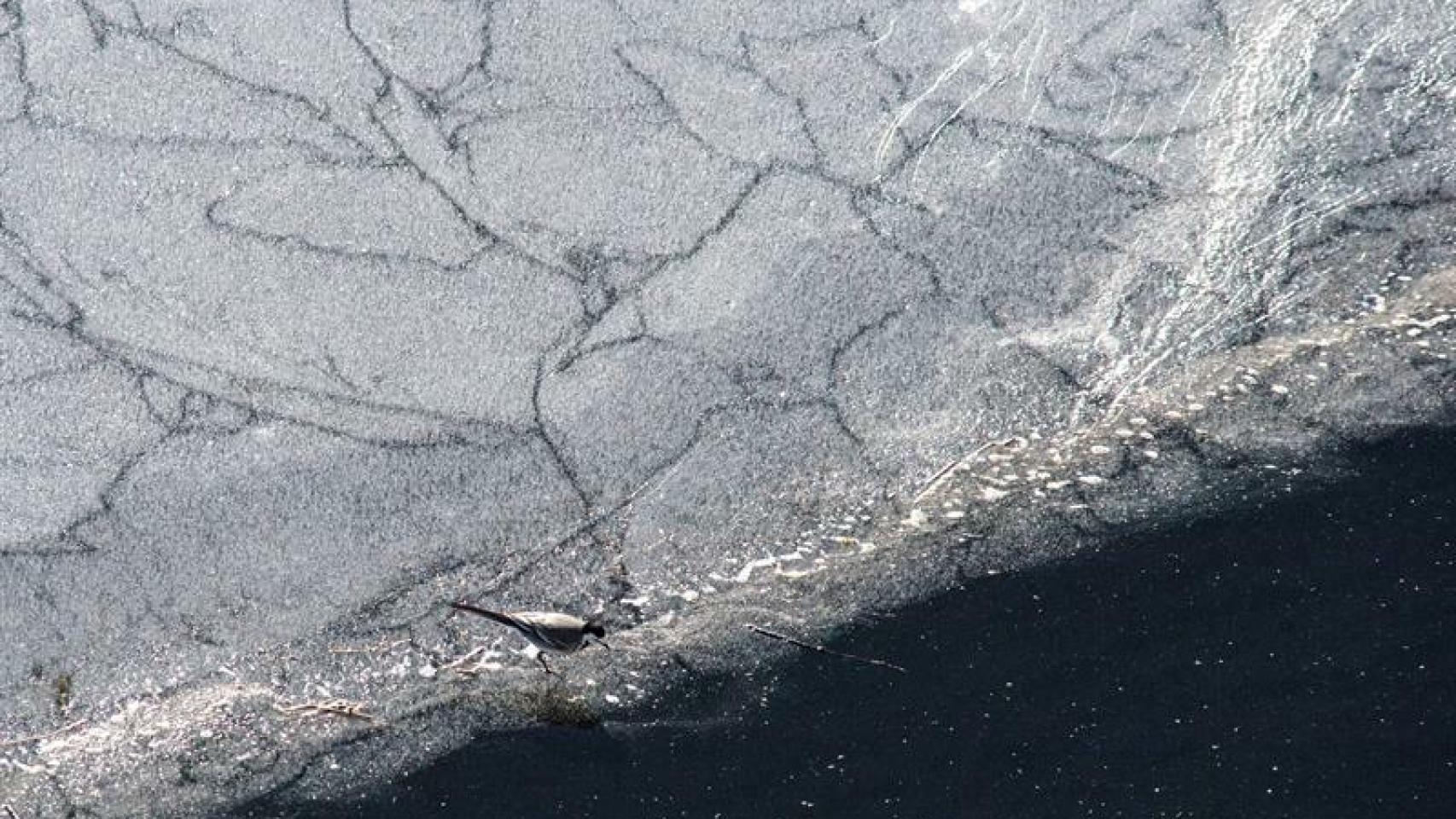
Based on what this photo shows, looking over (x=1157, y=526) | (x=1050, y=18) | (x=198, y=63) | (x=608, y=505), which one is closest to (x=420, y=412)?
(x=608, y=505)

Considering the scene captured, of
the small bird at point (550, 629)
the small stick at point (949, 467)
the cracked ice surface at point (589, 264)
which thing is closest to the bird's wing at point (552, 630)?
the small bird at point (550, 629)

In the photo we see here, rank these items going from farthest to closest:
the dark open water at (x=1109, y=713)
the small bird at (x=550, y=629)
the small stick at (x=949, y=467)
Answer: the small stick at (x=949, y=467) < the small bird at (x=550, y=629) < the dark open water at (x=1109, y=713)

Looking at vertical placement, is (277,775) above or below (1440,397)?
above

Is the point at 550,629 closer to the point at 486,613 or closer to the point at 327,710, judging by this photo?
the point at 486,613

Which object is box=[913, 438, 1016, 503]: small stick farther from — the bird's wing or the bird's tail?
the bird's tail

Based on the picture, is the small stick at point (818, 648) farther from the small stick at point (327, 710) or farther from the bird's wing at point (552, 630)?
the small stick at point (327, 710)

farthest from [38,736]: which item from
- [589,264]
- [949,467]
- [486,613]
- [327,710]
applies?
[949,467]

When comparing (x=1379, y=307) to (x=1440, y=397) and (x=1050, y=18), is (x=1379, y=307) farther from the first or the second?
(x=1050, y=18)
